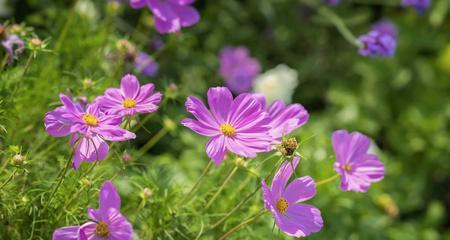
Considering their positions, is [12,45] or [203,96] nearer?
[12,45]

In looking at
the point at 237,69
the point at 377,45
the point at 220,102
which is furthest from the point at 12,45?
the point at 237,69

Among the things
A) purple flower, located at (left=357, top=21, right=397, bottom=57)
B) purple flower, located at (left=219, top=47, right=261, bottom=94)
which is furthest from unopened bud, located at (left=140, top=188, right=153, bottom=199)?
purple flower, located at (left=219, top=47, right=261, bottom=94)

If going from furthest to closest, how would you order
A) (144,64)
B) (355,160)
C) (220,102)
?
(144,64) < (355,160) < (220,102)

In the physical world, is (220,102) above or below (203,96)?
above

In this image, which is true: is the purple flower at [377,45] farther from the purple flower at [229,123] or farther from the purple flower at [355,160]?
the purple flower at [229,123]

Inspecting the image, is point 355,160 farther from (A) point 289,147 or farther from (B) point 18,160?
(B) point 18,160

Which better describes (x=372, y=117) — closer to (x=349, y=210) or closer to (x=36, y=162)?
(x=349, y=210)

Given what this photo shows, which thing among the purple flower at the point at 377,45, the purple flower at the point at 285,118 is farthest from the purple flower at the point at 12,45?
the purple flower at the point at 377,45

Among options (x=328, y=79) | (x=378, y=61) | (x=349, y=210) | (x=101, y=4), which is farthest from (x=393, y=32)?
(x=101, y=4)
